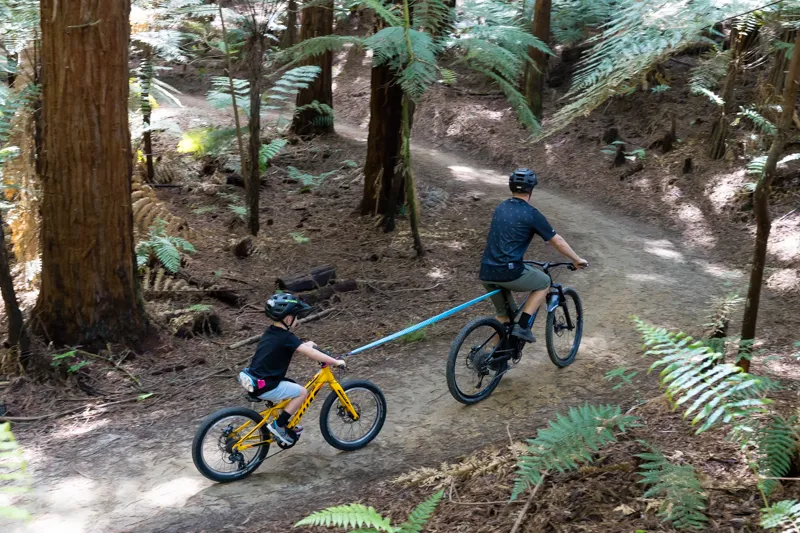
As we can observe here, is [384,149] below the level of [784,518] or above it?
above

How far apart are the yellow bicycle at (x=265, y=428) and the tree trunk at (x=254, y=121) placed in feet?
20.9

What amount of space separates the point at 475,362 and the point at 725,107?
9.36 m

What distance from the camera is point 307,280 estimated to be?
934cm

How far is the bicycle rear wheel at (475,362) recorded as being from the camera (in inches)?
237

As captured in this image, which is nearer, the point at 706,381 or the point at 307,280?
the point at 706,381

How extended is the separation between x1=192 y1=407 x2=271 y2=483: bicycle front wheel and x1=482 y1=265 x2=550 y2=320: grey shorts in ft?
8.09

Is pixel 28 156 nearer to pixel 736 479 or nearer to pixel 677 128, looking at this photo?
pixel 736 479

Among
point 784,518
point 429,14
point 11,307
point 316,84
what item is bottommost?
point 11,307

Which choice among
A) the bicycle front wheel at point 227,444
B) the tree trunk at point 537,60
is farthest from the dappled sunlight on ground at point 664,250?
the bicycle front wheel at point 227,444

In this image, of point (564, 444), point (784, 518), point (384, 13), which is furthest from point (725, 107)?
point (784, 518)

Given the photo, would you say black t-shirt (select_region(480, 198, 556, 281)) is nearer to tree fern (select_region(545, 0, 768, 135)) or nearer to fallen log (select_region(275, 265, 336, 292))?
tree fern (select_region(545, 0, 768, 135))

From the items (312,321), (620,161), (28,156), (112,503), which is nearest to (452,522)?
(112,503)

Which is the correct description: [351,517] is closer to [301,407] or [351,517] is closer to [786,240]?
[301,407]

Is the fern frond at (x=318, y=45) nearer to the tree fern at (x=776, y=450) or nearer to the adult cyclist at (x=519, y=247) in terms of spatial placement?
the adult cyclist at (x=519, y=247)
